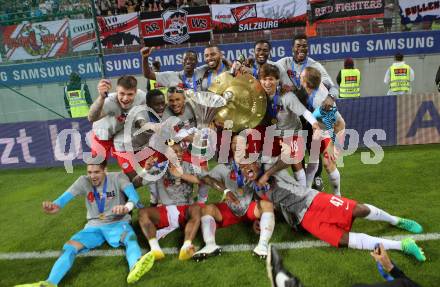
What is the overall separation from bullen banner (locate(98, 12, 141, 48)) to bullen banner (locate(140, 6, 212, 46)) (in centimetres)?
25

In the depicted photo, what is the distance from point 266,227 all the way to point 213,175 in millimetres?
775

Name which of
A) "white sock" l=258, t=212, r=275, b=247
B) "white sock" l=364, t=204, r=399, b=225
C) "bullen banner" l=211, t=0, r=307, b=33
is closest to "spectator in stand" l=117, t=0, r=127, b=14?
"bullen banner" l=211, t=0, r=307, b=33

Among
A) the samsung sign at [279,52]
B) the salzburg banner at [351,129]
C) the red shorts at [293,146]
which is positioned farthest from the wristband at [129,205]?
the samsung sign at [279,52]

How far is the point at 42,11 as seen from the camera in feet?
30.3

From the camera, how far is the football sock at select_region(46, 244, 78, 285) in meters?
3.55

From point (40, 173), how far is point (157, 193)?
3.96 meters

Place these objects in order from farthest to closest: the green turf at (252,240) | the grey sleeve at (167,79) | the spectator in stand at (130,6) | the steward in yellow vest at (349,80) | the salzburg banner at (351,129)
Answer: the spectator in stand at (130,6)
the steward in yellow vest at (349,80)
the salzburg banner at (351,129)
the grey sleeve at (167,79)
the green turf at (252,240)

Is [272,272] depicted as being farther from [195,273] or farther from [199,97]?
[199,97]

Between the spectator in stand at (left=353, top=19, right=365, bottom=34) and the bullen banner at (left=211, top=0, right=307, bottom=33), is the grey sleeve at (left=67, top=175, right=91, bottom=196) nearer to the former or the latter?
the bullen banner at (left=211, top=0, right=307, bottom=33)

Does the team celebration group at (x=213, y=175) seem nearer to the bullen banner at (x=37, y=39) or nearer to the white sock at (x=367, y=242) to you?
the white sock at (x=367, y=242)

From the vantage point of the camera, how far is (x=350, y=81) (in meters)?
9.18

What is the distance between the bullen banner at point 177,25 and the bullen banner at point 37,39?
2972 millimetres

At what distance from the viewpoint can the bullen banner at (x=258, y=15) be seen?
11.7 metres

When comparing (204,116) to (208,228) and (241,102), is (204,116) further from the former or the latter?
(208,228)
